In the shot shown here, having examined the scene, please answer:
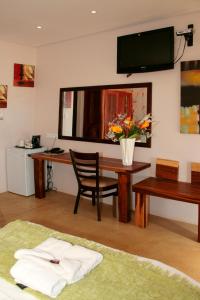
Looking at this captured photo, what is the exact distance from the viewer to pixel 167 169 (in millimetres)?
3531

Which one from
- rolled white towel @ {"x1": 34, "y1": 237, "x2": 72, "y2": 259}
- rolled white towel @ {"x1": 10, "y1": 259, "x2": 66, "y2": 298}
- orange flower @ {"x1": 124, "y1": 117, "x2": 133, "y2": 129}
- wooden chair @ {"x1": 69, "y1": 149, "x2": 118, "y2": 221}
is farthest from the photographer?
orange flower @ {"x1": 124, "y1": 117, "x2": 133, "y2": 129}

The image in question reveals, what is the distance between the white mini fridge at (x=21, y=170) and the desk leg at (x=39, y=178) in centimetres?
16

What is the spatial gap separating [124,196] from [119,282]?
2.05m

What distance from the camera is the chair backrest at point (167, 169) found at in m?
3.48

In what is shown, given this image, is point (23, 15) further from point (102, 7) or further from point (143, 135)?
point (143, 135)

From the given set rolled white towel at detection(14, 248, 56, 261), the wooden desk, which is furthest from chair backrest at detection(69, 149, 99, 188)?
rolled white towel at detection(14, 248, 56, 261)

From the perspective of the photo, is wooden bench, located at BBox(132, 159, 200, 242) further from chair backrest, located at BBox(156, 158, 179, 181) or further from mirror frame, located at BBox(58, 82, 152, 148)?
mirror frame, located at BBox(58, 82, 152, 148)

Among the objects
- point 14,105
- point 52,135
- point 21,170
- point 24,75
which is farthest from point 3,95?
point 21,170

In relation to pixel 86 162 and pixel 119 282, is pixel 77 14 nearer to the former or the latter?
pixel 86 162

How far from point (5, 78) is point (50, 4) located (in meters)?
1.88

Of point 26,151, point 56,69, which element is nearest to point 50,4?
point 56,69

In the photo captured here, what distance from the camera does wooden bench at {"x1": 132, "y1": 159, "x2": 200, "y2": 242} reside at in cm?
299

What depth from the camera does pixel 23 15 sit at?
3357mm

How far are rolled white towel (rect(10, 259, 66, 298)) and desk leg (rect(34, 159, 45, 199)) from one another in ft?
9.77
